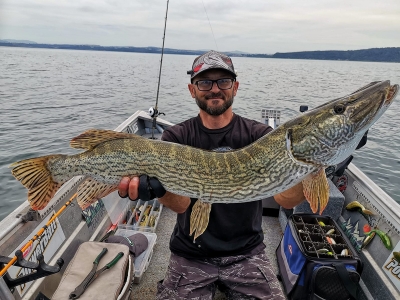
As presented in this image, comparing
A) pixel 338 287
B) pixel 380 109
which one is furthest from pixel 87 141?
pixel 338 287

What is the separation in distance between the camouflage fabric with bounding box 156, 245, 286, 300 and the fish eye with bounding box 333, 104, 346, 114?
1.37 metres

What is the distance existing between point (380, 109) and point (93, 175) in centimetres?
194

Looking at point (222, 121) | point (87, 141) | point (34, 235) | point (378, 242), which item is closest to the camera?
point (87, 141)

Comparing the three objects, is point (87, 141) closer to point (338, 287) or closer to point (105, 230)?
point (105, 230)

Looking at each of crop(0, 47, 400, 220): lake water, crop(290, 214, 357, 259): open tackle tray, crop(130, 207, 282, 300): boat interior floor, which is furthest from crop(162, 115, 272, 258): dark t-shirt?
crop(0, 47, 400, 220): lake water

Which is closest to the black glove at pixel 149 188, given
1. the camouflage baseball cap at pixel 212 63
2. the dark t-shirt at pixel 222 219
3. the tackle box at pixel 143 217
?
the dark t-shirt at pixel 222 219

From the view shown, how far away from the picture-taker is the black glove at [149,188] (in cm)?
202

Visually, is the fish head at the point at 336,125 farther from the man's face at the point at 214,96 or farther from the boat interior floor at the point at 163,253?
the boat interior floor at the point at 163,253

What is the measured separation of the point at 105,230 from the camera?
3.46 m

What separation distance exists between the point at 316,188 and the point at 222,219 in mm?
827

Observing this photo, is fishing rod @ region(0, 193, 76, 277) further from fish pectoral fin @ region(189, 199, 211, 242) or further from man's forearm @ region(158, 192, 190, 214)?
fish pectoral fin @ region(189, 199, 211, 242)

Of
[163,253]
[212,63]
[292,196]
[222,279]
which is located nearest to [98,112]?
[163,253]

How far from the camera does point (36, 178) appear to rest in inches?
83.3

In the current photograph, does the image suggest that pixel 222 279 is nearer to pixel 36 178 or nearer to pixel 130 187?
pixel 130 187
